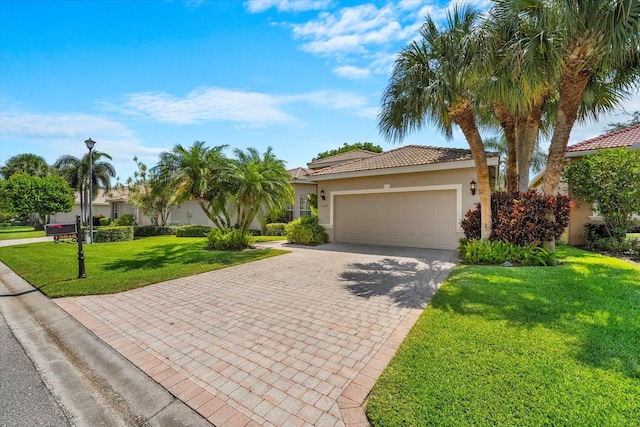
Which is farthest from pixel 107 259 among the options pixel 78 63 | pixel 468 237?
pixel 468 237

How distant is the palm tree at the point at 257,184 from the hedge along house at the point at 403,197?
95.0 inches

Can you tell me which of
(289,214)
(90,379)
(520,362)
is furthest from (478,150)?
(289,214)

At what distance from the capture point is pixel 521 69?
7449mm

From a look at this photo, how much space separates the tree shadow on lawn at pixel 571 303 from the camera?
3445 millimetres

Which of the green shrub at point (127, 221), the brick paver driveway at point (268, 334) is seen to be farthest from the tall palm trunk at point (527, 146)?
the green shrub at point (127, 221)

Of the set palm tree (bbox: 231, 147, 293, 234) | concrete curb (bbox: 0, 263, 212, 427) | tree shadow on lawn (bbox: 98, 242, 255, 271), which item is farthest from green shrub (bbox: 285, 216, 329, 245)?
concrete curb (bbox: 0, 263, 212, 427)

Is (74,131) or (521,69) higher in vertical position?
(74,131)

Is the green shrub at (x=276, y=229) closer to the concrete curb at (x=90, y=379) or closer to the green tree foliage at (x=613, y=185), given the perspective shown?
the concrete curb at (x=90, y=379)

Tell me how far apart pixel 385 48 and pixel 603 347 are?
937cm

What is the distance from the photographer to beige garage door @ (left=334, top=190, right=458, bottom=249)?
11430 mm

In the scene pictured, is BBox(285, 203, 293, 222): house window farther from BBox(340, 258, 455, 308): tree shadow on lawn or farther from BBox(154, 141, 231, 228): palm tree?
BBox(340, 258, 455, 308): tree shadow on lawn

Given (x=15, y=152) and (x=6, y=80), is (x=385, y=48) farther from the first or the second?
(x=15, y=152)

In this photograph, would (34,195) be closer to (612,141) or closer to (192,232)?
(192,232)

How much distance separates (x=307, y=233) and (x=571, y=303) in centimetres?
1013
